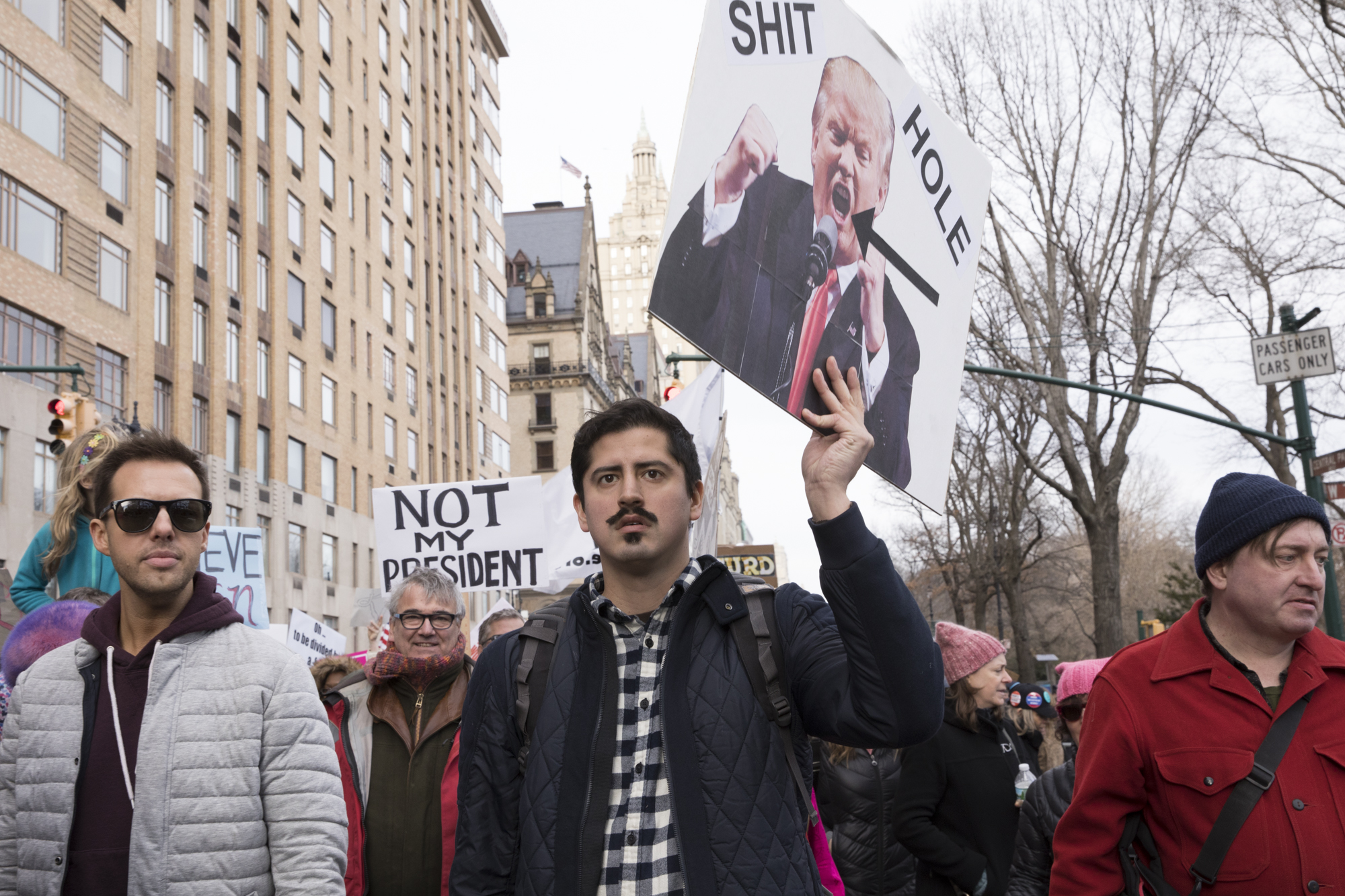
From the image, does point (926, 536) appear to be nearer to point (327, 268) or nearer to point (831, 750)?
point (327, 268)

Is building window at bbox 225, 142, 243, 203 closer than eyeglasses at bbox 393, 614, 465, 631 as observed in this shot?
No

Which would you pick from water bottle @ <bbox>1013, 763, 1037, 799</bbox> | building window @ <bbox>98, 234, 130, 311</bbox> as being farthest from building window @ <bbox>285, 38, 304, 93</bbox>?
water bottle @ <bbox>1013, 763, 1037, 799</bbox>

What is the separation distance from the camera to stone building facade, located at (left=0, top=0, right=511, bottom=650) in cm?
2700

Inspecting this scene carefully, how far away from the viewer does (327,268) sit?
142 ft

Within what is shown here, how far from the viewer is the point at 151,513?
3.24 meters

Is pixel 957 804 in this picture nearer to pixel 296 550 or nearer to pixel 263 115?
pixel 296 550

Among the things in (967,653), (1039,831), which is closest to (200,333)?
(967,653)

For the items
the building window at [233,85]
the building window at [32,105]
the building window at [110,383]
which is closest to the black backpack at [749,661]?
the building window at [32,105]

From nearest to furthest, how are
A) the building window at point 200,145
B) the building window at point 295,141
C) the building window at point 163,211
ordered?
the building window at point 163,211 < the building window at point 200,145 < the building window at point 295,141

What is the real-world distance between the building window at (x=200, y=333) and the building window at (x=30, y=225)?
20.8 feet

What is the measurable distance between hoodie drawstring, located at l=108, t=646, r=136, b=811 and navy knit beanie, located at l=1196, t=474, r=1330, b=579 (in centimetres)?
269

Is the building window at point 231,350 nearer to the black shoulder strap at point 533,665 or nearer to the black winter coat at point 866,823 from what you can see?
the black winter coat at point 866,823

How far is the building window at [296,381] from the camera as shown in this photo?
3966 cm

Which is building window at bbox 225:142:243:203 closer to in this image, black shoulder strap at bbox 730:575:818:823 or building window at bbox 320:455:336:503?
building window at bbox 320:455:336:503
